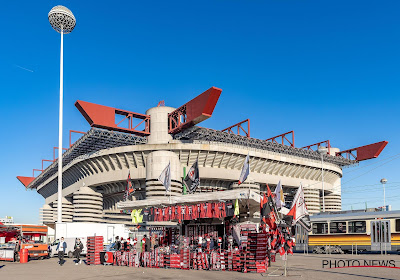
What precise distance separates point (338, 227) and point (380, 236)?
3713 millimetres

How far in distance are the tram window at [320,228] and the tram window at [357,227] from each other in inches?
101

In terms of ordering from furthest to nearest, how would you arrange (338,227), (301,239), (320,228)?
(301,239) < (320,228) < (338,227)

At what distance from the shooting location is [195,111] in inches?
1935

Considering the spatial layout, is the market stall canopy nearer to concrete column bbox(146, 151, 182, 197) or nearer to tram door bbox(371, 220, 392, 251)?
tram door bbox(371, 220, 392, 251)

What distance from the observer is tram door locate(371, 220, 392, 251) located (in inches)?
1282

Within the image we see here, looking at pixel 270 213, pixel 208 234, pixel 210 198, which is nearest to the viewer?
pixel 270 213

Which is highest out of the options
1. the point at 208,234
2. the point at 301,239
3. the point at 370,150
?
the point at 370,150

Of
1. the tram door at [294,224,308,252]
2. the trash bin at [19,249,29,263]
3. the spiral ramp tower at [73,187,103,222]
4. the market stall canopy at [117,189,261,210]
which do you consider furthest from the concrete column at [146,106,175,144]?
the market stall canopy at [117,189,261,210]

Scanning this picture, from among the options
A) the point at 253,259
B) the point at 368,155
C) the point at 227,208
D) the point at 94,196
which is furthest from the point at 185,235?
the point at 368,155

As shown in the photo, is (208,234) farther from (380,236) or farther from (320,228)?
(380,236)

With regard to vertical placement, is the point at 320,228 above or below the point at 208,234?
below

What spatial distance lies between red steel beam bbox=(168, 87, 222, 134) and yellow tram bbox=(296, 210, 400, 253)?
1702cm

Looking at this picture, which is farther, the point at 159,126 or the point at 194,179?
the point at 159,126

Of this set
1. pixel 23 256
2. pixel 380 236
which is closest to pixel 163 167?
pixel 23 256
